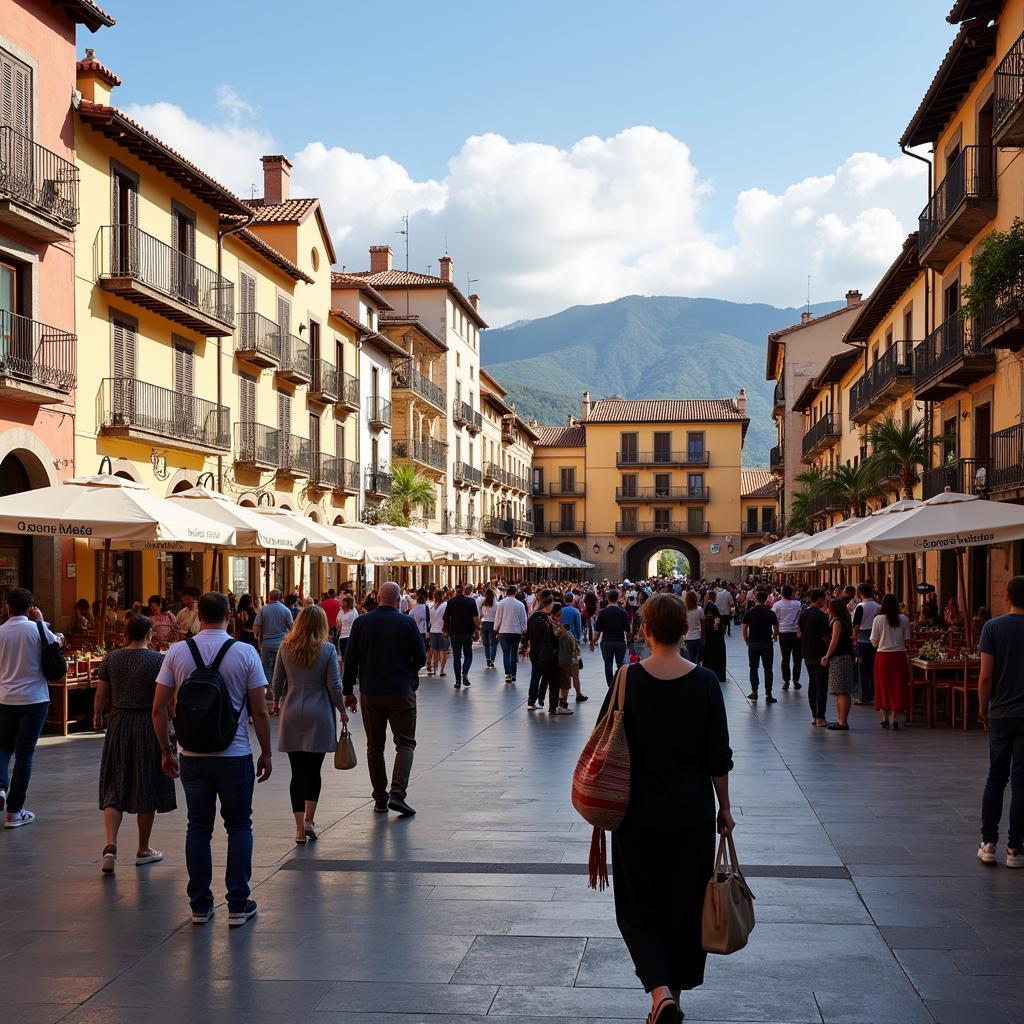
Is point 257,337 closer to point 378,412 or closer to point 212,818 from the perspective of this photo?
point 378,412

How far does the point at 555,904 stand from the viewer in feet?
23.0

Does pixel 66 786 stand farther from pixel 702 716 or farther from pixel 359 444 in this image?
pixel 359 444

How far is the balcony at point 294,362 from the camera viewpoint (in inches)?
1303

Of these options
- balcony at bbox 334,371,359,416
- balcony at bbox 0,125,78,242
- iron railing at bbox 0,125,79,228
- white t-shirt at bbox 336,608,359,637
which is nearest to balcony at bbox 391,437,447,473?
balcony at bbox 334,371,359,416

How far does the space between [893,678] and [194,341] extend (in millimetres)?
17479

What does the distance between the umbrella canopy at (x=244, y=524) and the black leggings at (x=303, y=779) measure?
8833 mm

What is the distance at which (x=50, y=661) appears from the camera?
31.9 feet

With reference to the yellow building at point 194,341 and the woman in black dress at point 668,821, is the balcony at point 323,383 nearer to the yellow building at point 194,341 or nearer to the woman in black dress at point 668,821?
the yellow building at point 194,341

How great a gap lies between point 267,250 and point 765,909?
2721cm

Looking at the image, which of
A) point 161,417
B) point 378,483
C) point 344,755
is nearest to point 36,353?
point 161,417

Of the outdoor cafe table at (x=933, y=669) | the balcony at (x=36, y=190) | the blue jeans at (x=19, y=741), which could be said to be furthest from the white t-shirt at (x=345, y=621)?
the blue jeans at (x=19, y=741)

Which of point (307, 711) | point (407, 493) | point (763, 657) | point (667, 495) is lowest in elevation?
point (763, 657)

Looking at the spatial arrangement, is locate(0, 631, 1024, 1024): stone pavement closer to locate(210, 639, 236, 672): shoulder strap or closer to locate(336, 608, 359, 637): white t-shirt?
locate(210, 639, 236, 672): shoulder strap

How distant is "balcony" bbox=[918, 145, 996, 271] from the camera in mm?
22688
